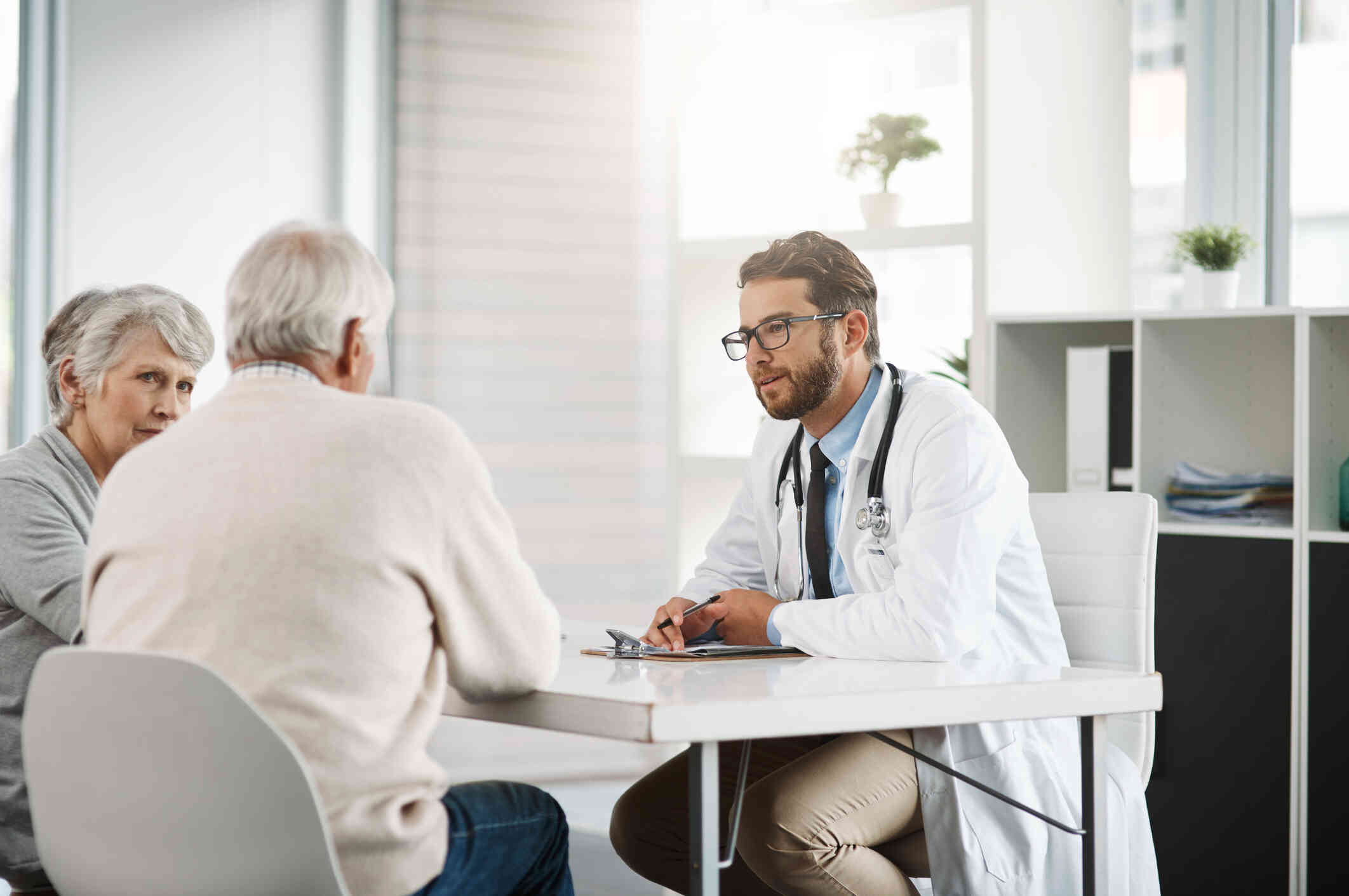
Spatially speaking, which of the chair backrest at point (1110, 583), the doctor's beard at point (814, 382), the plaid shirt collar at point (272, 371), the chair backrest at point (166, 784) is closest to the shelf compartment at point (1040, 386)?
the chair backrest at point (1110, 583)

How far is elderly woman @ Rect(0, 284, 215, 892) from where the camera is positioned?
6.23 feet

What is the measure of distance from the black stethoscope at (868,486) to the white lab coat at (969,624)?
1 centimetres

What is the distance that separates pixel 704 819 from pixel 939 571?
0.60 metres

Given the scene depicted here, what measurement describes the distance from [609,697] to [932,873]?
73 centimetres

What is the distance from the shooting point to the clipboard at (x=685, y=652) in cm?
191

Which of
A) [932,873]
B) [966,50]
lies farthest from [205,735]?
[966,50]

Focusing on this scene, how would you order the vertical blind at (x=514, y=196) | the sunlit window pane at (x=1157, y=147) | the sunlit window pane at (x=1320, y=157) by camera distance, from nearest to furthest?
the sunlit window pane at (x=1320, y=157) < the sunlit window pane at (x=1157, y=147) < the vertical blind at (x=514, y=196)

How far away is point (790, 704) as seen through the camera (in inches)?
58.7

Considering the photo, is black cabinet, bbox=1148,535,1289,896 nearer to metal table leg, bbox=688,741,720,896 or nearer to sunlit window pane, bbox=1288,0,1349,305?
sunlit window pane, bbox=1288,0,1349,305

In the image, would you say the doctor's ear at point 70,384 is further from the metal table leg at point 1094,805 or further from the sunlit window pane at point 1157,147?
the sunlit window pane at point 1157,147

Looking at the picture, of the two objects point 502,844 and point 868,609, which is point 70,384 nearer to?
point 502,844

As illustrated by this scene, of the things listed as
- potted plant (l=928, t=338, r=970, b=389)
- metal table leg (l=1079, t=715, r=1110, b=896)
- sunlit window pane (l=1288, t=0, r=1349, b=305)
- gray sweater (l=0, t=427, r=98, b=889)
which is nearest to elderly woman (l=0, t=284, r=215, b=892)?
gray sweater (l=0, t=427, r=98, b=889)

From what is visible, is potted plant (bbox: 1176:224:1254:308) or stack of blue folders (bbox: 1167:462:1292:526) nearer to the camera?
stack of blue folders (bbox: 1167:462:1292:526)

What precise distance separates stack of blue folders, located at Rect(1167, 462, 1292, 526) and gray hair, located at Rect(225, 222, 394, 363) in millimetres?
2287
